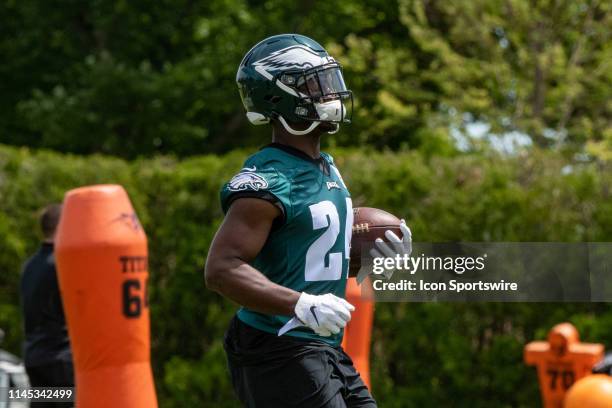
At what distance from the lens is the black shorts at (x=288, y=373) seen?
3463mm

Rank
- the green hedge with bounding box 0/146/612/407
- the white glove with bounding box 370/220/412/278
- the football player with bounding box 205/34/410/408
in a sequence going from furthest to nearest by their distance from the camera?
the green hedge with bounding box 0/146/612/407 → the white glove with bounding box 370/220/412/278 → the football player with bounding box 205/34/410/408

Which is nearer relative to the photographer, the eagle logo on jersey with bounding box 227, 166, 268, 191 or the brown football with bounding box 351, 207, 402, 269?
the eagle logo on jersey with bounding box 227, 166, 268, 191

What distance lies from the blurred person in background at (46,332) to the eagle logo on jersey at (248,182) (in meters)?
3.88

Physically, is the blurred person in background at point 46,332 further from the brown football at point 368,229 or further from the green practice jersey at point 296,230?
the green practice jersey at point 296,230

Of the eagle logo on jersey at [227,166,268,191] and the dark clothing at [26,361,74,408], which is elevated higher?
the eagle logo on jersey at [227,166,268,191]

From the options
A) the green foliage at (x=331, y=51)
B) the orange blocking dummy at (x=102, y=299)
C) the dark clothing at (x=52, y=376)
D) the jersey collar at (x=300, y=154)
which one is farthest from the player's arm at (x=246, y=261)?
the green foliage at (x=331, y=51)

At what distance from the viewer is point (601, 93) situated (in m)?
15.6

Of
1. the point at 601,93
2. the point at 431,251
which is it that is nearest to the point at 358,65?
the point at 601,93

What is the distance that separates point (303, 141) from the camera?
3.71 metres

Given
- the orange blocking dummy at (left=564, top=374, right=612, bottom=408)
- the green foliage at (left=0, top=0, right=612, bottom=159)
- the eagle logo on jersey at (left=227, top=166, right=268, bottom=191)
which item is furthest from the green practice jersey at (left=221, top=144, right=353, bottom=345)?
the green foliage at (left=0, top=0, right=612, bottom=159)

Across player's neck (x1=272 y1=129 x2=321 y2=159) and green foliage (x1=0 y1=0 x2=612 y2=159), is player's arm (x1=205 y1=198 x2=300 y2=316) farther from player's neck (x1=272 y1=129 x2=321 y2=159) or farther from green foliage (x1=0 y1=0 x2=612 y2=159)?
green foliage (x1=0 y1=0 x2=612 y2=159)

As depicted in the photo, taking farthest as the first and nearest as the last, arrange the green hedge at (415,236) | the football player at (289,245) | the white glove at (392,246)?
the green hedge at (415,236), the white glove at (392,246), the football player at (289,245)

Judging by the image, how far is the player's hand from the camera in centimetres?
327

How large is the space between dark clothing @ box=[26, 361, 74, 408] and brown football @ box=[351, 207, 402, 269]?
3.53 metres
